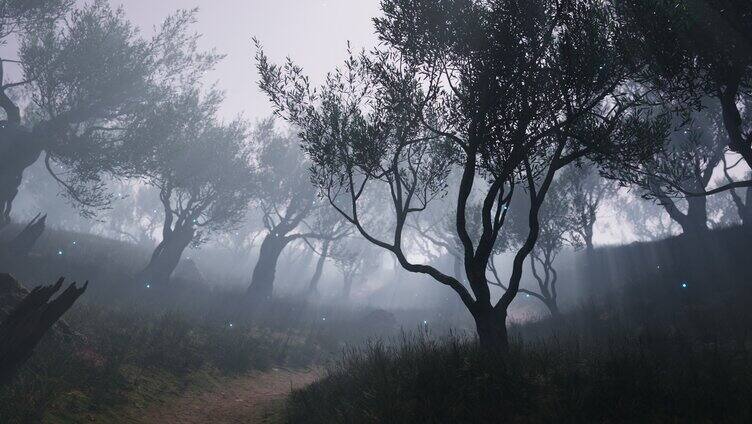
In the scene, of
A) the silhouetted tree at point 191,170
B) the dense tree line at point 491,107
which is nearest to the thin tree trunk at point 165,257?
the silhouetted tree at point 191,170

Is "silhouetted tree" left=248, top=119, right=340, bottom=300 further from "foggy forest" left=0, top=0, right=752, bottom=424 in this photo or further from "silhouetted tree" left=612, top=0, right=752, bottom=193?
"silhouetted tree" left=612, top=0, right=752, bottom=193

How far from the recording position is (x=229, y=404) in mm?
11891

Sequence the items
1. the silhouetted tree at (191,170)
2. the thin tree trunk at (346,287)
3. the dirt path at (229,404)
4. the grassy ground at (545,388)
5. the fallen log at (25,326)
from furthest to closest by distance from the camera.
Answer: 1. the thin tree trunk at (346,287)
2. the silhouetted tree at (191,170)
3. the dirt path at (229,404)
4. the fallen log at (25,326)
5. the grassy ground at (545,388)

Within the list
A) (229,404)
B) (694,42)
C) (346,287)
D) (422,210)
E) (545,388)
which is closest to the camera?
(545,388)

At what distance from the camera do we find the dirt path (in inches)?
397

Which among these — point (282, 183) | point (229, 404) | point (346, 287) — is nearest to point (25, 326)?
point (229, 404)

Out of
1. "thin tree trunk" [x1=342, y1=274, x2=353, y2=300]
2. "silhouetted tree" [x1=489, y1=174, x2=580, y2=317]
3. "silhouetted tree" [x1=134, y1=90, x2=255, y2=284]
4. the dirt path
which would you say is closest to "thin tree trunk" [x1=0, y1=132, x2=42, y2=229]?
"silhouetted tree" [x1=134, y1=90, x2=255, y2=284]

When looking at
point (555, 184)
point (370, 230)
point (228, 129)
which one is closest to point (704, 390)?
point (555, 184)

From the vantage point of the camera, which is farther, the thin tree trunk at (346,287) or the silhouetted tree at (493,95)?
the thin tree trunk at (346,287)

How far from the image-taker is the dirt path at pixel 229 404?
10.1 meters

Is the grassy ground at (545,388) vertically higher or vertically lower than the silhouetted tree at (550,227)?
lower

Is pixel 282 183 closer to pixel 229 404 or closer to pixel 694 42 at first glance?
pixel 229 404

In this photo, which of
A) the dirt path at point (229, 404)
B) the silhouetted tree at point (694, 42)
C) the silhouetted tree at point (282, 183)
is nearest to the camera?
the silhouetted tree at point (694, 42)

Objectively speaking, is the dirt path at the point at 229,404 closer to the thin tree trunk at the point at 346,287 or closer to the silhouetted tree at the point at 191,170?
the silhouetted tree at the point at 191,170
